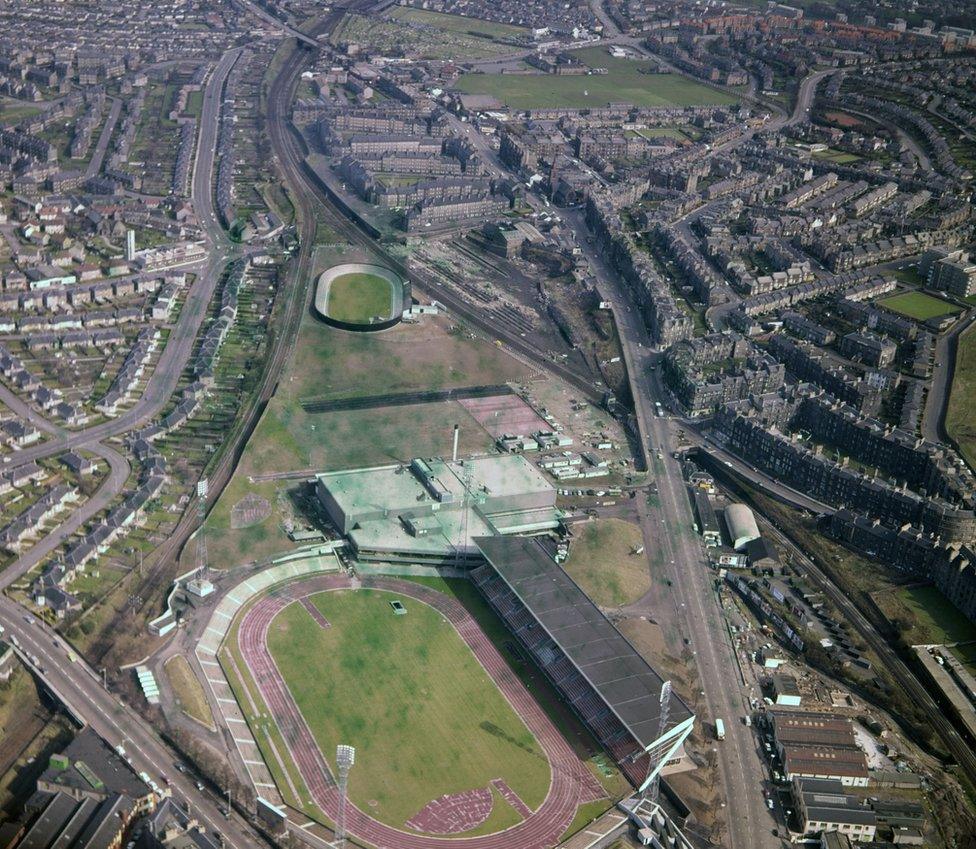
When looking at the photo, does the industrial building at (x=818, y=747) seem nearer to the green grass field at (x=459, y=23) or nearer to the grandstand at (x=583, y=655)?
the grandstand at (x=583, y=655)

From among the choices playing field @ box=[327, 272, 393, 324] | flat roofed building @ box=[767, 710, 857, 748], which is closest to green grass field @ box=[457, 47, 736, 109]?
playing field @ box=[327, 272, 393, 324]

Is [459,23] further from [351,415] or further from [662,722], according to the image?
[662,722]

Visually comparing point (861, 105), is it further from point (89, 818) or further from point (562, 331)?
point (89, 818)

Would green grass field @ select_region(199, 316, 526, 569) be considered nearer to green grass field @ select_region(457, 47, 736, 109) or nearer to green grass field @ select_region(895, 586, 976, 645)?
green grass field @ select_region(895, 586, 976, 645)

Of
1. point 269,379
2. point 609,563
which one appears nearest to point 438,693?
point 609,563

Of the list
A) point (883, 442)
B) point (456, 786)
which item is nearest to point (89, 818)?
point (456, 786)

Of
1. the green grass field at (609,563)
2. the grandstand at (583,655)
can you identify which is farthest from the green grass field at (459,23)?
the grandstand at (583,655)
